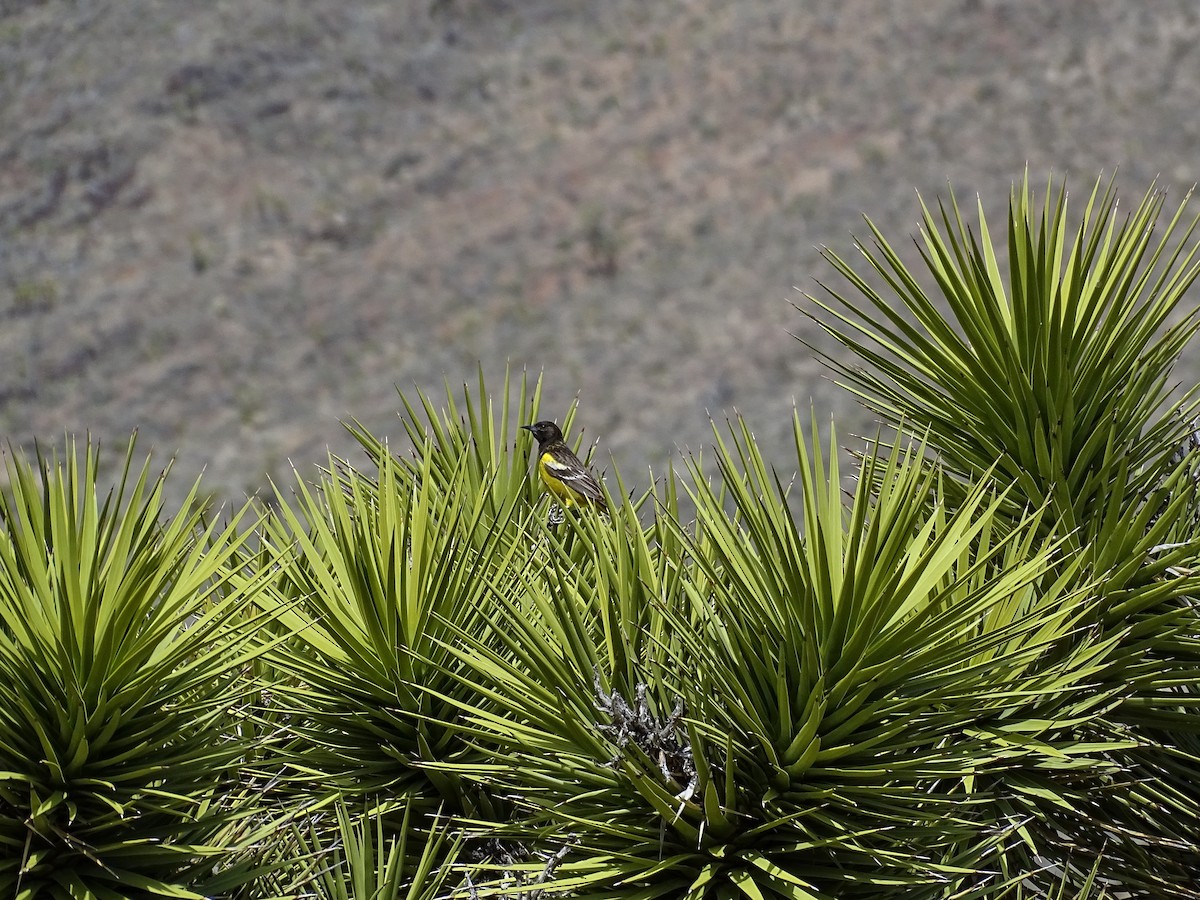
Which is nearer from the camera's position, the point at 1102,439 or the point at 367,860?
the point at 367,860

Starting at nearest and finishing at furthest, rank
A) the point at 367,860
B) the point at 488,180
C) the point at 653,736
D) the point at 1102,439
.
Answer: the point at 653,736 → the point at 367,860 → the point at 1102,439 → the point at 488,180

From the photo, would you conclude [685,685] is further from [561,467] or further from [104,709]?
[561,467]

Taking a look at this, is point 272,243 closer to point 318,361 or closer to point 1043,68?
point 318,361

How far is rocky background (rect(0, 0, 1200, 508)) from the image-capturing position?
123 feet

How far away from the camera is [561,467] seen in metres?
5.63

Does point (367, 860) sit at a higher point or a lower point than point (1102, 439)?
lower

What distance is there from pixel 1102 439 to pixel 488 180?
137 feet

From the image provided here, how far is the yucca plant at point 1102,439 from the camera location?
3.15 m

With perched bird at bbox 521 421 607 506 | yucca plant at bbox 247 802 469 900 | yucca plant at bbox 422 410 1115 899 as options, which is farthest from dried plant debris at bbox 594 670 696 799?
perched bird at bbox 521 421 607 506

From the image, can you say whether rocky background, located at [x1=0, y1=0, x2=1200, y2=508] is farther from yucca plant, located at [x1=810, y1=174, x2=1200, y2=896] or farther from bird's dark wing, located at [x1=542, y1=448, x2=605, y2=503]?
yucca plant, located at [x1=810, y1=174, x2=1200, y2=896]

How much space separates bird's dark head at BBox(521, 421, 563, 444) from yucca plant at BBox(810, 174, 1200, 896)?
1.75 meters

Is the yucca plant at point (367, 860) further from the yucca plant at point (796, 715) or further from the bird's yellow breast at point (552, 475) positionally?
the bird's yellow breast at point (552, 475)

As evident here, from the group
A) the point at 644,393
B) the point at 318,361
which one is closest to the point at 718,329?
the point at 644,393

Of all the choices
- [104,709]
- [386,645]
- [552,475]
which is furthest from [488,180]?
[104,709]
